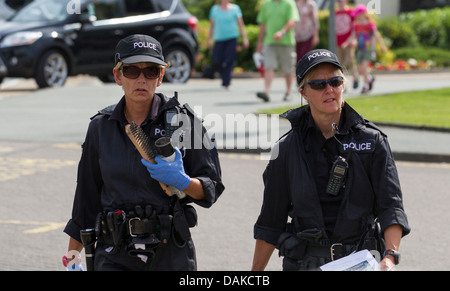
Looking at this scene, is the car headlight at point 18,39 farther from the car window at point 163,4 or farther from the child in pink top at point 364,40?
the child in pink top at point 364,40

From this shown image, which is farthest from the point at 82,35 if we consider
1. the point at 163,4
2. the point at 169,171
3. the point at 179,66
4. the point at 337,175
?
the point at 337,175

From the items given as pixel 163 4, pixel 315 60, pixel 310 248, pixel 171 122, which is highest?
pixel 163 4

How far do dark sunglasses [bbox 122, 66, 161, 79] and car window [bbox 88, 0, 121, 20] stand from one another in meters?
15.1

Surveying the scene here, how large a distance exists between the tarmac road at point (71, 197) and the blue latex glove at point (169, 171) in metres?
2.72

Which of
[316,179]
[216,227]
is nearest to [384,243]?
[316,179]

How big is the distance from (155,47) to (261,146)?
741 centimetres

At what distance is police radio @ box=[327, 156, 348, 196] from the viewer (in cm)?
396

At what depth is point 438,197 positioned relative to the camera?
358 inches

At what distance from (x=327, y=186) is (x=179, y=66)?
16.2 metres

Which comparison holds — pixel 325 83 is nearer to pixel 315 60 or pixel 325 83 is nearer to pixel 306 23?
pixel 315 60

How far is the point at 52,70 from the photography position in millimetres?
18719

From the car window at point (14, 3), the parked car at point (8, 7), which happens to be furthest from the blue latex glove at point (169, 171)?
the car window at point (14, 3)

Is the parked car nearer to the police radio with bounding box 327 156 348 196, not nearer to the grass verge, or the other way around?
the grass verge
